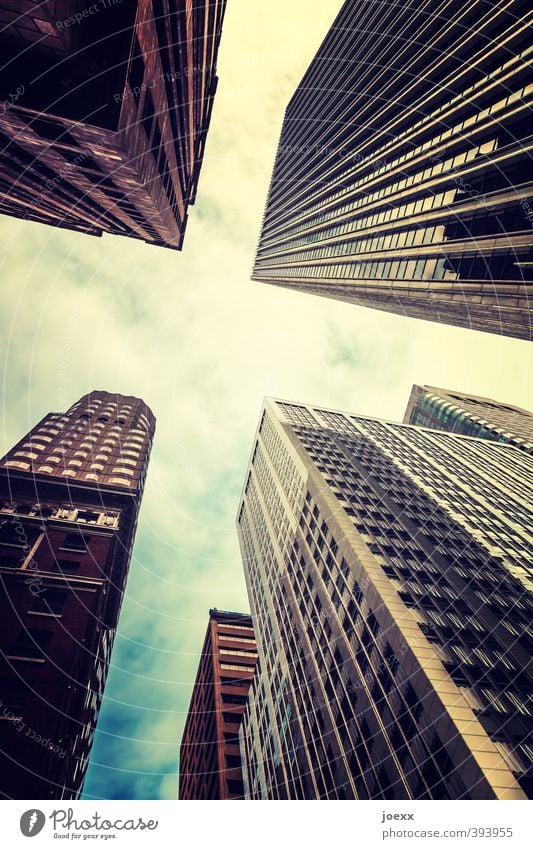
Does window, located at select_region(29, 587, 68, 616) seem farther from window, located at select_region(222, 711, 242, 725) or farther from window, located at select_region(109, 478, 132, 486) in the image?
window, located at select_region(222, 711, 242, 725)

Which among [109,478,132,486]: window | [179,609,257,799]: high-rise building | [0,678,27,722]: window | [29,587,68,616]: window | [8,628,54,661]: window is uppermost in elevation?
[109,478,132,486]: window

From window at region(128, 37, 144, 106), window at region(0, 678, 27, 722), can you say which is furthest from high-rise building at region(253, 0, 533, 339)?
window at region(0, 678, 27, 722)

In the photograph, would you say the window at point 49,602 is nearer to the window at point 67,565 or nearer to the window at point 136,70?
the window at point 67,565

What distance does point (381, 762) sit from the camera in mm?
30672

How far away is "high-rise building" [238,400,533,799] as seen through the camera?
2781cm

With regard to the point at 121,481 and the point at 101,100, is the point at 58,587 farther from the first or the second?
the point at 101,100

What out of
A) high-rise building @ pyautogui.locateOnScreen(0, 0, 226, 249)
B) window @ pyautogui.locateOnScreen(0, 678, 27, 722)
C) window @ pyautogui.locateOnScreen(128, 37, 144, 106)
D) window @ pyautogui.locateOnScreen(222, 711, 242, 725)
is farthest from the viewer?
window @ pyautogui.locateOnScreen(222, 711, 242, 725)

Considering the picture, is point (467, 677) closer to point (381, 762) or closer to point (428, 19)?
point (381, 762)

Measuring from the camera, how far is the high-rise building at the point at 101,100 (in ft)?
52.9

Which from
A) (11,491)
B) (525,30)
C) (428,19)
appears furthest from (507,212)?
(11,491)

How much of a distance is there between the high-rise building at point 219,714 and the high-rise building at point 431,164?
226 feet

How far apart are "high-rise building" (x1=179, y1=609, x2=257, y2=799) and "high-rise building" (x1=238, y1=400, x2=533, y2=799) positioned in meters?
3.30

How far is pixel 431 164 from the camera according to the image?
112 feet

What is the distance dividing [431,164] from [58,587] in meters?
55.1
